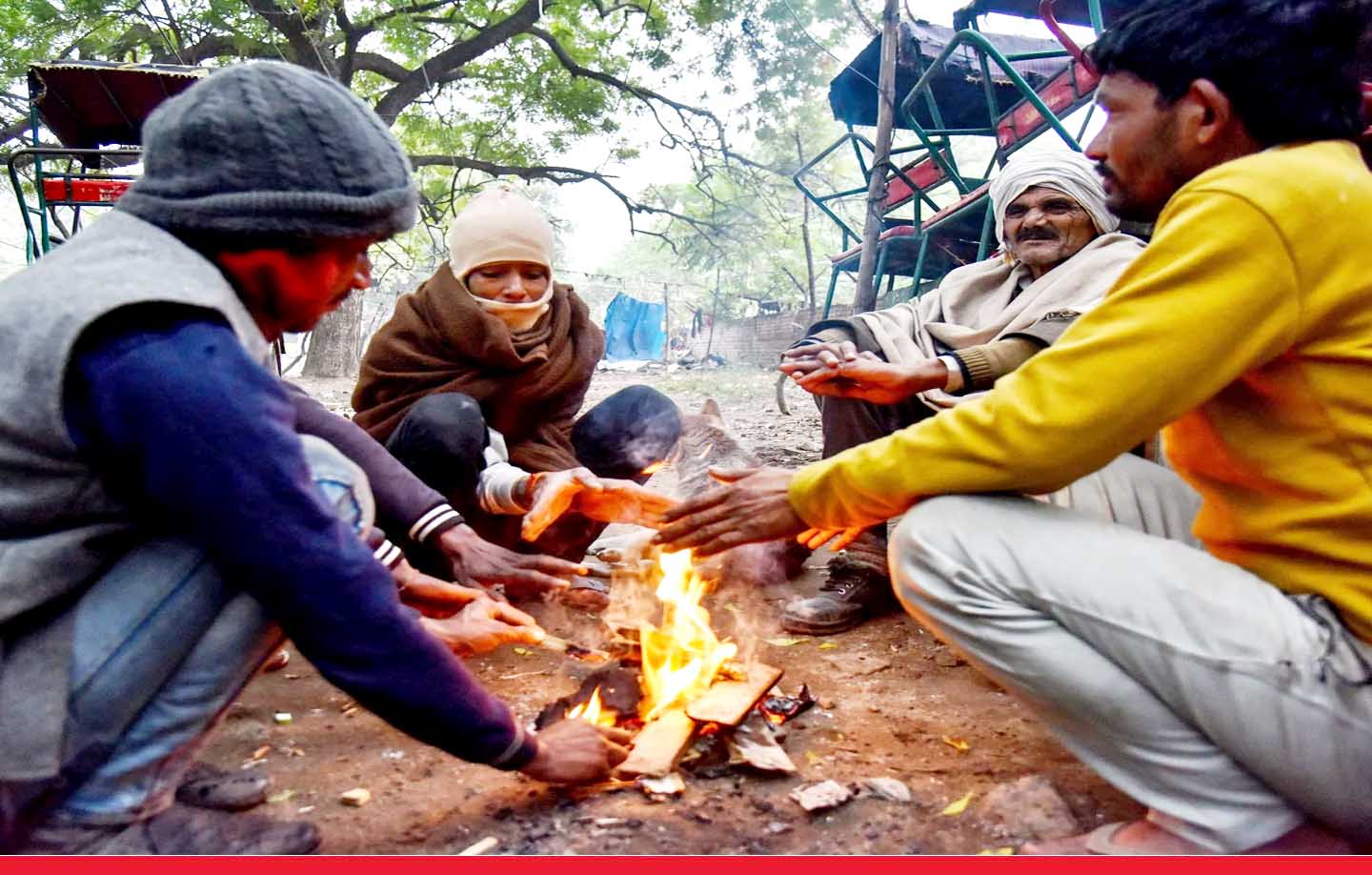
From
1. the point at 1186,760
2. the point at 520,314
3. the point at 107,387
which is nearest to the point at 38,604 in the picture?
the point at 107,387

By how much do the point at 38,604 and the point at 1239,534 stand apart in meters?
2.06

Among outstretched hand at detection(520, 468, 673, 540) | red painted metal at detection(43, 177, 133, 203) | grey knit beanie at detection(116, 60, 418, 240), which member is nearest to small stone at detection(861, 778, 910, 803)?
outstretched hand at detection(520, 468, 673, 540)

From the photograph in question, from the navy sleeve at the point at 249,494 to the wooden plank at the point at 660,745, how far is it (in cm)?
69

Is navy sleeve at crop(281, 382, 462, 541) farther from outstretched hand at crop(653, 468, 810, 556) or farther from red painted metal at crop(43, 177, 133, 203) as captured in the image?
red painted metal at crop(43, 177, 133, 203)

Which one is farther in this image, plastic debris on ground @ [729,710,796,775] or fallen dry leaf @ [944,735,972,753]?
fallen dry leaf @ [944,735,972,753]

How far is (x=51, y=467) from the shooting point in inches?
51.4

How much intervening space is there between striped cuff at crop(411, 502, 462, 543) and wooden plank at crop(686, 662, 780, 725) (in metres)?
0.88

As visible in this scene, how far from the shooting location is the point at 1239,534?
5.46ft

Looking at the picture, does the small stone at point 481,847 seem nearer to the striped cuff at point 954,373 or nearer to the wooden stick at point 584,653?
the wooden stick at point 584,653

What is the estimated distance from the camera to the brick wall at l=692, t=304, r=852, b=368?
681 inches

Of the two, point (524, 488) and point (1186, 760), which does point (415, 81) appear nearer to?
point (524, 488)

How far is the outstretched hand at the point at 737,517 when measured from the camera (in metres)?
1.98

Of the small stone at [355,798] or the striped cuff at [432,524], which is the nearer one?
the small stone at [355,798]

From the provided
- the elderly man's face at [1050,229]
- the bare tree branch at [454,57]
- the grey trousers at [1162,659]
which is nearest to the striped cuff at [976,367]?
the elderly man's face at [1050,229]
